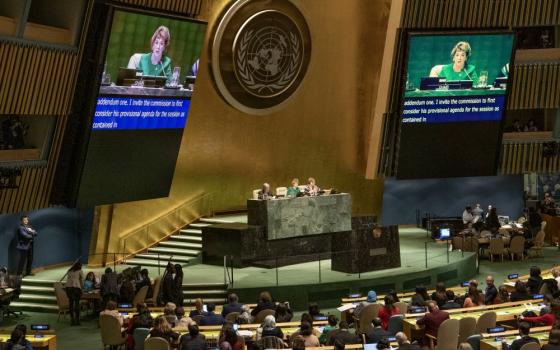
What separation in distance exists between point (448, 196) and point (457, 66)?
284 inches

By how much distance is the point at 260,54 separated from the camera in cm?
2716

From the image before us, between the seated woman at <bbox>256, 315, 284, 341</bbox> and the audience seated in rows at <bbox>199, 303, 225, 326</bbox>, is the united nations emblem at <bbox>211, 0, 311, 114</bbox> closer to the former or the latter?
the audience seated in rows at <bbox>199, 303, 225, 326</bbox>

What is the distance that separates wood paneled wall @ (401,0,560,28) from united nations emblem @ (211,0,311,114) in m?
3.16

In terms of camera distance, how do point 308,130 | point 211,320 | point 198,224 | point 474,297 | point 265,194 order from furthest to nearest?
point 308,130, point 198,224, point 265,194, point 474,297, point 211,320

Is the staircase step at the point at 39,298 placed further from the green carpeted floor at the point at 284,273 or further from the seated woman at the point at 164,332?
the seated woman at the point at 164,332

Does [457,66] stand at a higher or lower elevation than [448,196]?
higher

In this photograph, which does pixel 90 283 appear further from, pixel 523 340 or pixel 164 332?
pixel 523 340

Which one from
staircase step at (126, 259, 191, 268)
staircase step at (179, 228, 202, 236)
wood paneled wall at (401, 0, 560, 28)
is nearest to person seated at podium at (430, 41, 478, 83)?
wood paneled wall at (401, 0, 560, 28)

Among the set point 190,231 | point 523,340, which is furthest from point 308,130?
point 523,340

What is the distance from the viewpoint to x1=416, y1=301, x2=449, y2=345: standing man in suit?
1535 cm

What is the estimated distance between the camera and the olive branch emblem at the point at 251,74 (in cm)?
2672

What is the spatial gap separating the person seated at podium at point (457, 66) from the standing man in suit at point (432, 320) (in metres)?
12.5

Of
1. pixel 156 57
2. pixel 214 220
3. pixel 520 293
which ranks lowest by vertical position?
pixel 520 293

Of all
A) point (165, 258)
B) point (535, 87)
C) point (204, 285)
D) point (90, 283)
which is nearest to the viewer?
point (90, 283)
